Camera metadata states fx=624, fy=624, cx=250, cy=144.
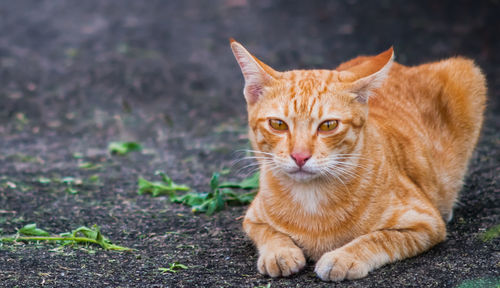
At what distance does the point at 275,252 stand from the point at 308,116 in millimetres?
767

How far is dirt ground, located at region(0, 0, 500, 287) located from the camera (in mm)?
3529

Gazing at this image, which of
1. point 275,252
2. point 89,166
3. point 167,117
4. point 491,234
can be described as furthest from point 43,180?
point 491,234

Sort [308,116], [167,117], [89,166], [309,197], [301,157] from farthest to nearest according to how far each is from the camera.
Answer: [167,117] < [89,166] < [309,197] < [308,116] < [301,157]

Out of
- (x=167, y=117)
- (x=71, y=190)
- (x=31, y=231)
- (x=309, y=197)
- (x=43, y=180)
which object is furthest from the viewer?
(x=167, y=117)

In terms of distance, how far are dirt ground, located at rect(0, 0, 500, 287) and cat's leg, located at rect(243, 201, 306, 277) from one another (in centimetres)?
6

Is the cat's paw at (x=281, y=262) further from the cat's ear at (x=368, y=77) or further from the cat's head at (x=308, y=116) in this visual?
the cat's ear at (x=368, y=77)

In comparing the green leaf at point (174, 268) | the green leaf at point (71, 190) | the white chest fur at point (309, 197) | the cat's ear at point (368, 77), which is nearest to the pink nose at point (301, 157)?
the white chest fur at point (309, 197)

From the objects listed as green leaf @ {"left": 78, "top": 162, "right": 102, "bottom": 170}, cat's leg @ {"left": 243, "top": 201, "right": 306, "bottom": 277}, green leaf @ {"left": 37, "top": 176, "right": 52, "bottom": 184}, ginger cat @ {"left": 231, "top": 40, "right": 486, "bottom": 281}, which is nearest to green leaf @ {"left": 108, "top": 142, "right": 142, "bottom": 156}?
green leaf @ {"left": 78, "top": 162, "right": 102, "bottom": 170}

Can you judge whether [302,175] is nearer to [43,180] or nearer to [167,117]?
[43,180]

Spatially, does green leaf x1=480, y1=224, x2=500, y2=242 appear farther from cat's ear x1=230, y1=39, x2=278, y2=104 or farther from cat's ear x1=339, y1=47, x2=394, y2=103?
cat's ear x1=230, y1=39, x2=278, y2=104

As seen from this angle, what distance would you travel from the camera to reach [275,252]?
11.2 ft

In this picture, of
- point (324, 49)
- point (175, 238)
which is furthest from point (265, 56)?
point (175, 238)

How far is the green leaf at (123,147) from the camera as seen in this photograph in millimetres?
6387

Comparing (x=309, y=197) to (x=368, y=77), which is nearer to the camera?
(x=368, y=77)
